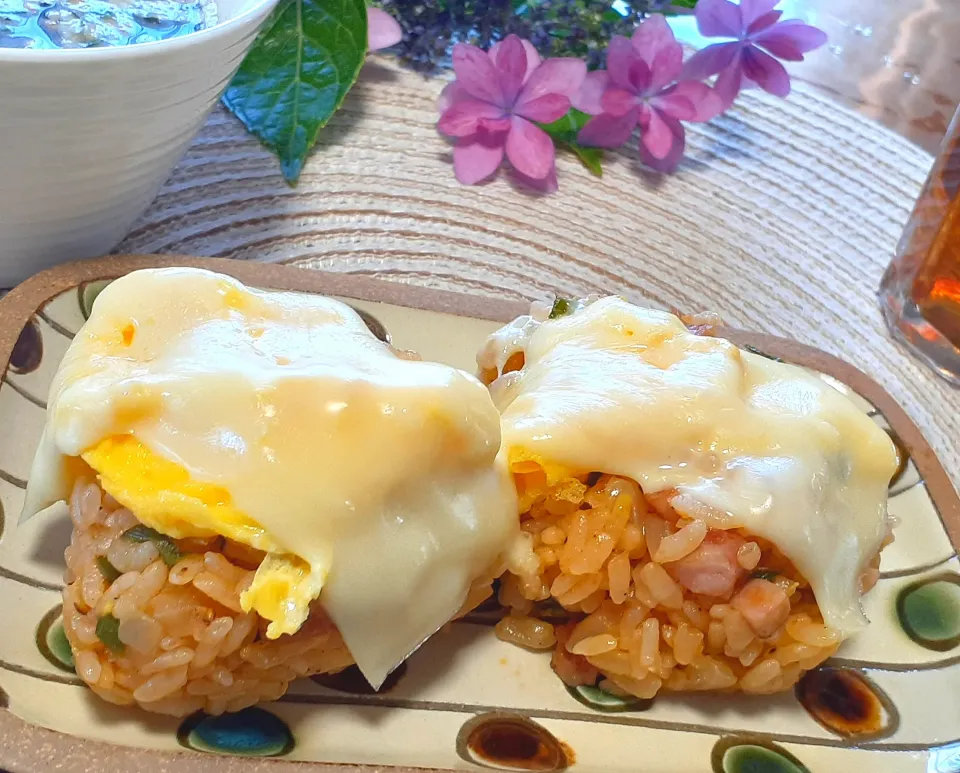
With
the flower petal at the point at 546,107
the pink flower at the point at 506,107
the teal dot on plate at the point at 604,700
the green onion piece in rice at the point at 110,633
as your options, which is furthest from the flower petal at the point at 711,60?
the green onion piece in rice at the point at 110,633

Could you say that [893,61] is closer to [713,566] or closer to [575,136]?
[575,136]

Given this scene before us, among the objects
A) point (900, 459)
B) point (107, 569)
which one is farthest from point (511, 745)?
point (900, 459)

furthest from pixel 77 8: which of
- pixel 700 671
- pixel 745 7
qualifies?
pixel 745 7

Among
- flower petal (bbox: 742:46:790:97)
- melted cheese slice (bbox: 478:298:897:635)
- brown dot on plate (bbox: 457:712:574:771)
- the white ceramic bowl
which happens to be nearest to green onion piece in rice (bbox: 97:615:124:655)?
brown dot on plate (bbox: 457:712:574:771)

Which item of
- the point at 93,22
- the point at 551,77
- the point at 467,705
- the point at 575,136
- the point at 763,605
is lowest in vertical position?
the point at 467,705

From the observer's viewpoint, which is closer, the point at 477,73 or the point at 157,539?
the point at 157,539

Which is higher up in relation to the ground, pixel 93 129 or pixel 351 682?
pixel 93 129

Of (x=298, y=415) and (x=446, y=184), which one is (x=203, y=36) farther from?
(x=446, y=184)
